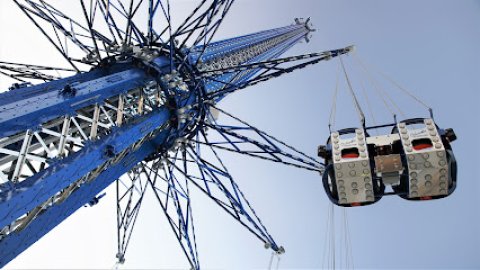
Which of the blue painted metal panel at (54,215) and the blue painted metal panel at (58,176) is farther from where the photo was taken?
the blue painted metal panel at (54,215)

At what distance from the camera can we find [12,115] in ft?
19.2

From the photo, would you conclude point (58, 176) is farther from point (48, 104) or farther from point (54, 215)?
point (54, 215)

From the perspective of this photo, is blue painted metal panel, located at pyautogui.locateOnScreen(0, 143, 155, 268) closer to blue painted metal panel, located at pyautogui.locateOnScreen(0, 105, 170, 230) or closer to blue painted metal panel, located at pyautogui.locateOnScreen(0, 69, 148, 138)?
blue painted metal panel, located at pyautogui.locateOnScreen(0, 105, 170, 230)

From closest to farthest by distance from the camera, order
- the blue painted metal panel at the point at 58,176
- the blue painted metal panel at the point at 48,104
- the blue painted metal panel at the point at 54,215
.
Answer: the blue painted metal panel at the point at 58,176, the blue painted metal panel at the point at 48,104, the blue painted metal panel at the point at 54,215

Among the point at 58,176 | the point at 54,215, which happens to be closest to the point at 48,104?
the point at 58,176

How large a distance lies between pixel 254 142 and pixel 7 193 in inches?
294

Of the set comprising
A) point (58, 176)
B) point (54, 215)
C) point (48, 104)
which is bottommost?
point (54, 215)

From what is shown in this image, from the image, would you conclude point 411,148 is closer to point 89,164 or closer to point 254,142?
point 254,142

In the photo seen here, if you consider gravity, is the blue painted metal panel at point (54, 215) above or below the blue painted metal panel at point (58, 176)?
below

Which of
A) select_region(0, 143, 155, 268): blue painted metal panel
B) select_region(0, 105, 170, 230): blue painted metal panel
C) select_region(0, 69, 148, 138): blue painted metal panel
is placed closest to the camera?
select_region(0, 105, 170, 230): blue painted metal panel

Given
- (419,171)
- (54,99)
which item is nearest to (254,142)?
(419,171)

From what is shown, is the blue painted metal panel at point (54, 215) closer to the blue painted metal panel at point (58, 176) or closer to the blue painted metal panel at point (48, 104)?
the blue painted metal panel at point (58, 176)

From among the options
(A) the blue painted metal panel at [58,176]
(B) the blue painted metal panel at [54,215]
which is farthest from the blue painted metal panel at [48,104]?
(B) the blue painted metal panel at [54,215]

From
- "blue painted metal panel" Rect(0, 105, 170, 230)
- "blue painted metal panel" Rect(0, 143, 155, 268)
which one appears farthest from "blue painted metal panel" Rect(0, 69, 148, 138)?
"blue painted metal panel" Rect(0, 143, 155, 268)
